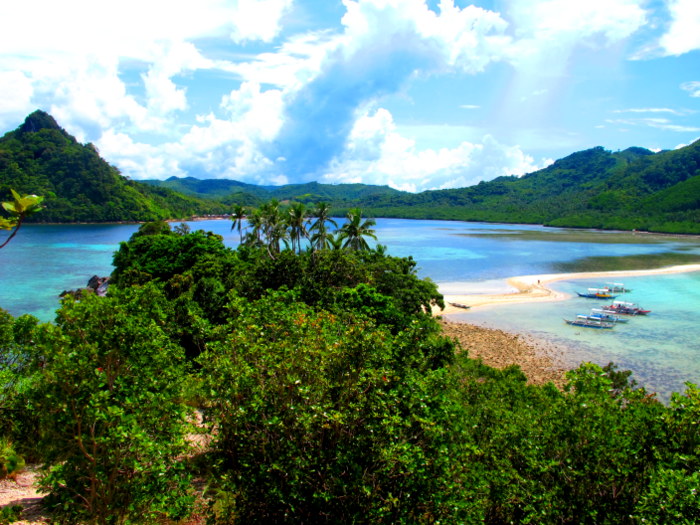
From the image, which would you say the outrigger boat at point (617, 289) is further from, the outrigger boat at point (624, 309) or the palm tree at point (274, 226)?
the palm tree at point (274, 226)

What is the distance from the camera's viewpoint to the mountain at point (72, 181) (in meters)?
145

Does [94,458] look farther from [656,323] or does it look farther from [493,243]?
[493,243]

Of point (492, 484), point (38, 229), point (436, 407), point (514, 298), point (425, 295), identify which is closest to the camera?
point (436, 407)

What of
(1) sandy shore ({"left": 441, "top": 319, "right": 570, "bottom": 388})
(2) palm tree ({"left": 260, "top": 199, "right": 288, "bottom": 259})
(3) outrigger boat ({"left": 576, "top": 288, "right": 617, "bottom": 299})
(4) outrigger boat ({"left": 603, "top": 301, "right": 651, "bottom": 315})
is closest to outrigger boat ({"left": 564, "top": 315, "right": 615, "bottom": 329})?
(4) outrigger boat ({"left": 603, "top": 301, "right": 651, "bottom": 315})

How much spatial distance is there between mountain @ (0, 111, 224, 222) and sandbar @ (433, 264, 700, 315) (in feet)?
419

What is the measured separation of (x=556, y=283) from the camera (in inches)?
2341

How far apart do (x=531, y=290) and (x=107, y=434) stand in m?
54.3

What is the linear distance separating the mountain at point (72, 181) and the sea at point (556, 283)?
85.0 feet

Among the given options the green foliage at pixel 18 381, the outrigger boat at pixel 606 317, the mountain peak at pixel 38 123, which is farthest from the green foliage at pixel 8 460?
the mountain peak at pixel 38 123

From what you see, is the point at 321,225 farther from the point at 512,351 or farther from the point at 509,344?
the point at 512,351

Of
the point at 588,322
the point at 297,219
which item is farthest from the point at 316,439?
the point at 588,322

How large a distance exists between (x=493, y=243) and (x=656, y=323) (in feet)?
243

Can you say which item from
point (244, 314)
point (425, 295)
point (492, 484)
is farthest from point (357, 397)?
point (425, 295)

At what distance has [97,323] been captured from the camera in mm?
7852
